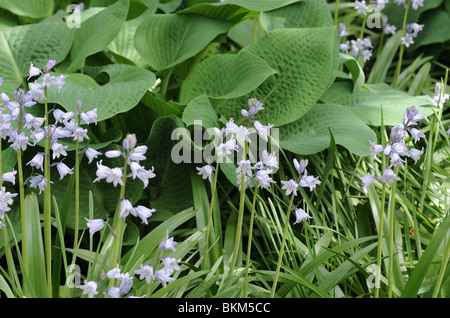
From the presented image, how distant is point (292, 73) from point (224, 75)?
0.33 metres

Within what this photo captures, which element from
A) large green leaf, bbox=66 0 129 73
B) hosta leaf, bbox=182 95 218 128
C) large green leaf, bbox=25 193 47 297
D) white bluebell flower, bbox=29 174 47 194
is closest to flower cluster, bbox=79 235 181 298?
white bluebell flower, bbox=29 174 47 194

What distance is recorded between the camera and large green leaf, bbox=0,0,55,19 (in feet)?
10.7

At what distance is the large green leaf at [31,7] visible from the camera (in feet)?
10.7

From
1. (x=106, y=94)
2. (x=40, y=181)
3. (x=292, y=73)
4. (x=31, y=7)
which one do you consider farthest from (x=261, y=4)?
(x=40, y=181)

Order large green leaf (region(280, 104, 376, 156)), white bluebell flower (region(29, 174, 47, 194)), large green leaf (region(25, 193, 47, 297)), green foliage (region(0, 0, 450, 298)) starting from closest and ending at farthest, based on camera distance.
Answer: white bluebell flower (region(29, 174, 47, 194)), large green leaf (region(25, 193, 47, 297)), green foliage (region(0, 0, 450, 298)), large green leaf (region(280, 104, 376, 156))

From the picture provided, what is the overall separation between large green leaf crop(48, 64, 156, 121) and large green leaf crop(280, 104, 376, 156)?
26.7 inches

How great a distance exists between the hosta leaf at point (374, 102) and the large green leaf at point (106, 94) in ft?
3.75

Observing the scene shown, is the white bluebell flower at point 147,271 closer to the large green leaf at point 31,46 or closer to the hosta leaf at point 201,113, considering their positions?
the hosta leaf at point 201,113

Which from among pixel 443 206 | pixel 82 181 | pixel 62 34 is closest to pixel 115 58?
pixel 62 34

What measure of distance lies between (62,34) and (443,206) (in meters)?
2.08

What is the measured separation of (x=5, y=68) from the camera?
2.75 m

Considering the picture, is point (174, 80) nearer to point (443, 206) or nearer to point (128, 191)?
point (128, 191)

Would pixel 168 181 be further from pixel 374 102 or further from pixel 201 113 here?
pixel 374 102

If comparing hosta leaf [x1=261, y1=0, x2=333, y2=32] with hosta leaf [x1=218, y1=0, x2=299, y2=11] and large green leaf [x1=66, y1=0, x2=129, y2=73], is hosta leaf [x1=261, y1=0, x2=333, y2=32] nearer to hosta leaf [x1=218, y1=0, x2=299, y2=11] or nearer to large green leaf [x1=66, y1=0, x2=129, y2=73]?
hosta leaf [x1=218, y1=0, x2=299, y2=11]
